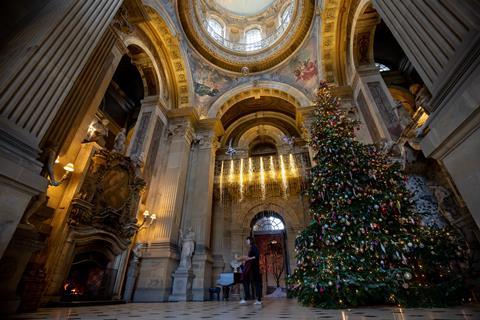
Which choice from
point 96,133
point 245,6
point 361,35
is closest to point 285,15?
point 245,6

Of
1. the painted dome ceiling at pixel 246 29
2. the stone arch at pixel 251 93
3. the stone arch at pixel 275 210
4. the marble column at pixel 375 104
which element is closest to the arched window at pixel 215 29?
the painted dome ceiling at pixel 246 29

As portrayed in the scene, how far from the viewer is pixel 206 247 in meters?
9.07

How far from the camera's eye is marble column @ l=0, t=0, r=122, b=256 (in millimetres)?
2299

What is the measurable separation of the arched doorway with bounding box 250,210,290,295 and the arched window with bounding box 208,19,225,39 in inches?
451

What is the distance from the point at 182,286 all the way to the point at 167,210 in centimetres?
279

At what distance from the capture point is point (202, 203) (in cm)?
984

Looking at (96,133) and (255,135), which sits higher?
(255,135)

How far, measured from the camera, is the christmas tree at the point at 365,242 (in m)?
3.51

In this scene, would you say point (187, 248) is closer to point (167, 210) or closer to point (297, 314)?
point (167, 210)

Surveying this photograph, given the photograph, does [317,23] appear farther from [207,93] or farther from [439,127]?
[439,127]

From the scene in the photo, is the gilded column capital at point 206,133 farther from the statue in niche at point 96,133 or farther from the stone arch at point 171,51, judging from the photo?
the statue in niche at point 96,133

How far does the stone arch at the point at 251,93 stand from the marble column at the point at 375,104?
3724 mm

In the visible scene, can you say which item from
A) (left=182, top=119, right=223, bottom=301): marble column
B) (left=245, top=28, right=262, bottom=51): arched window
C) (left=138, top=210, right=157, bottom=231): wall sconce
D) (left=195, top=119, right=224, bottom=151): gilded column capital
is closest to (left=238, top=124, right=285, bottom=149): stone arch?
(left=182, top=119, right=223, bottom=301): marble column

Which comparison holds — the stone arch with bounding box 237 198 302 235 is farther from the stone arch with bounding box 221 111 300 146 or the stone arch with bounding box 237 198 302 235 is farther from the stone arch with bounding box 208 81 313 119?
the stone arch with bounding box 208 81 313 119
